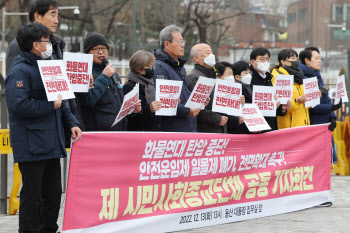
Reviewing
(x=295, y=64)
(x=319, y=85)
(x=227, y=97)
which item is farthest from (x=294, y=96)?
(x=227, y=97)

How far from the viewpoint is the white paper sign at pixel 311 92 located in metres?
9.20

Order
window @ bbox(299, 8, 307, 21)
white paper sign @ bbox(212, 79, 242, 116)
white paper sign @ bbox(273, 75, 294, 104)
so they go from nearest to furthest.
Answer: white paper sign @ bbox(212, 79, 242, 116)
white paper sign @ bbox(273, 75, 294, 104)
window @ bbox(299, 8, 307, 21)

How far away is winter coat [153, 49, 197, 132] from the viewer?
7348 mm

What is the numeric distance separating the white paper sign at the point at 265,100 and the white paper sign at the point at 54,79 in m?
2.92

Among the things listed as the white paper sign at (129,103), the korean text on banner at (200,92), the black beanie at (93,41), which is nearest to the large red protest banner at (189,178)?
the white paper sign at (129,103)

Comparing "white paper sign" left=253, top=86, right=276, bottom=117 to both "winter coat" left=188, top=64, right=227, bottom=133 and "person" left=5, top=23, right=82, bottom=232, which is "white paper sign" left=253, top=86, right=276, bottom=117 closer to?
"winter coat" left=188, top=64, right=227, bottom=133

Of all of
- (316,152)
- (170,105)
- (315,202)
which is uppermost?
(170,105)

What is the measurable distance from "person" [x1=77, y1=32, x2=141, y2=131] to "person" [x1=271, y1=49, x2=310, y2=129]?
298 centimetres

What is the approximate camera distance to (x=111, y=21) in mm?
40000

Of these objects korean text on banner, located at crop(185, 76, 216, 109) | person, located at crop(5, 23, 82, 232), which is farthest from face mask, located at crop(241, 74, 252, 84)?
person, located at crop(5, 23, 82, 232)

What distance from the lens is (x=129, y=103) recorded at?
254 inches

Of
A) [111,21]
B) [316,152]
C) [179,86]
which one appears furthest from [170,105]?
[111,21]

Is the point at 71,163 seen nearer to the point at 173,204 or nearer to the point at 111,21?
the point at 173,204

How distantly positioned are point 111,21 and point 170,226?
111 feet
